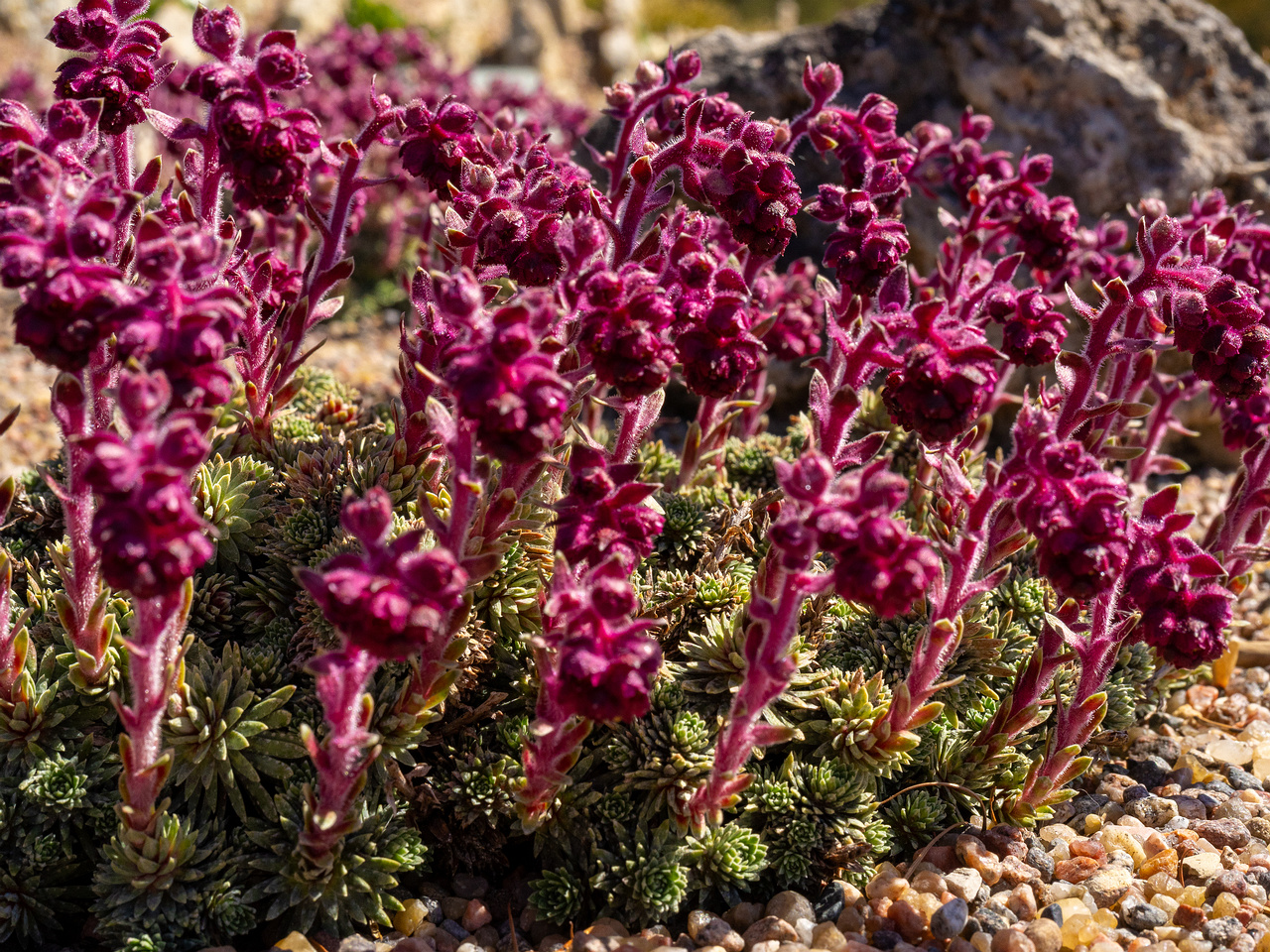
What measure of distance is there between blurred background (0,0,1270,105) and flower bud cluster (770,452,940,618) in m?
10.4

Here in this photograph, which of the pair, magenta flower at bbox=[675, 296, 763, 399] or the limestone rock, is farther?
the limestone rock

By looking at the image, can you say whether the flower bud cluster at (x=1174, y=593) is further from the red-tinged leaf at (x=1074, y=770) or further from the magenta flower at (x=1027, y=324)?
the magenta flower at (x=1027, y=324)

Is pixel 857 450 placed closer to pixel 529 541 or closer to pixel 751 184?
pixel 751 184

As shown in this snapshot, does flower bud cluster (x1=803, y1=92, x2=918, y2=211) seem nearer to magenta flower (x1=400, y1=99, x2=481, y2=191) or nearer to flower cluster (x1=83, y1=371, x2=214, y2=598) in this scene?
magenta flower (x1=400, y1=99, x2=481, y2=191)

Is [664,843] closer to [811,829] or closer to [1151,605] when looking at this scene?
[811,829]

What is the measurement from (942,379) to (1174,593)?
1.01 m

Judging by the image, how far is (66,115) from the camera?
3.03 meters

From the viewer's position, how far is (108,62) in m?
3.41

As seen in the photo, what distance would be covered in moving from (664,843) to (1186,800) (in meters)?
2.13

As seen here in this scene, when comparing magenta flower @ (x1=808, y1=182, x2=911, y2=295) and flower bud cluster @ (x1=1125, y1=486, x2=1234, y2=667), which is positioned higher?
magenta flower @ (x1=808, y1=182, x2=911, y2=295)

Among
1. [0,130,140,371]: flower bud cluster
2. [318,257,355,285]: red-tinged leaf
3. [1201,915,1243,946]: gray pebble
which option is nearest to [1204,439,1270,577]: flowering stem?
[1201,915,1243,946]: gray pebble

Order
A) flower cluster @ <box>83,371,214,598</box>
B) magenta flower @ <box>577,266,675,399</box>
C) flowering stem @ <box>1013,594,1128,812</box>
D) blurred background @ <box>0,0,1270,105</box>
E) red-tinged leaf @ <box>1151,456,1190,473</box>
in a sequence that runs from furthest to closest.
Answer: blurred background @ <box>0,0,1270,105</box>, red-tinged leaf @ <box>1151,456,1190,473</box>, flowering stem @ <box>1013,594,1128,812</box>, magenta flower @ <box>577,266,675,399</box>, flower cluster @ <box>83,371,214,598</box>

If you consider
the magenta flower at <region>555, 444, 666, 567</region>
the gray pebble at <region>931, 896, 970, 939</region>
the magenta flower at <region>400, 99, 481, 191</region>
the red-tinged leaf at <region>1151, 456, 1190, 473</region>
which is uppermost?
the magenta flower at <region>400, 99, 481, 191</region>

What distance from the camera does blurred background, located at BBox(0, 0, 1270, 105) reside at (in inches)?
485
